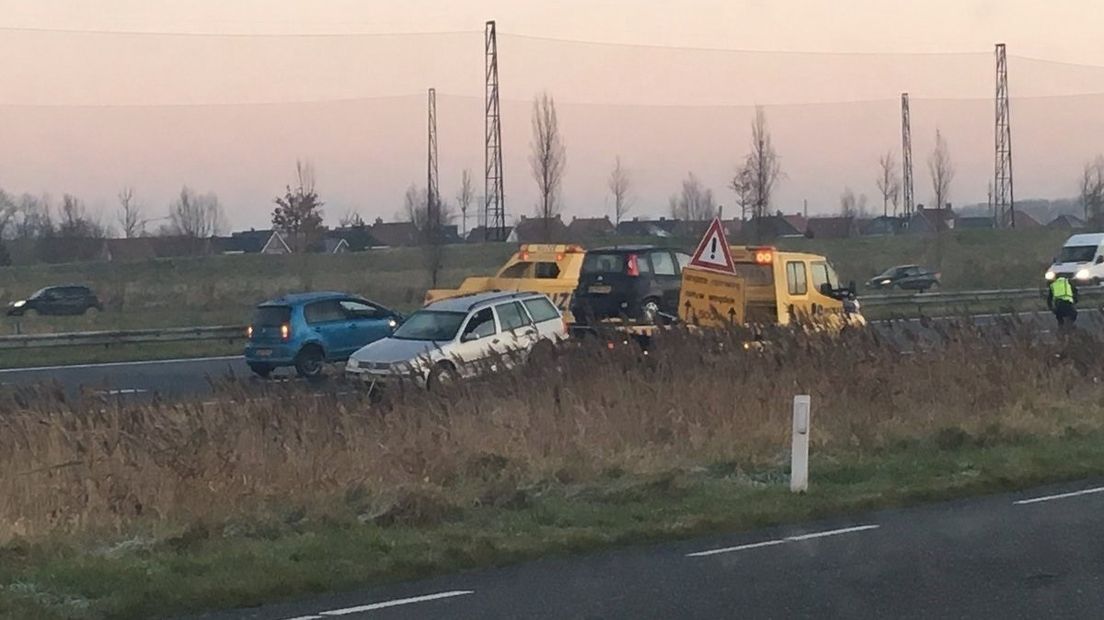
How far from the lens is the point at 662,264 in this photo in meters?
29.1

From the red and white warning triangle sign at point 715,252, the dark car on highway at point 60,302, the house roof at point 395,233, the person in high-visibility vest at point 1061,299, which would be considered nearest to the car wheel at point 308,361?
the red and white warning triangle sign at point 715,252

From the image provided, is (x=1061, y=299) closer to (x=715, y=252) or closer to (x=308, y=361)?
(x=715, y=252)

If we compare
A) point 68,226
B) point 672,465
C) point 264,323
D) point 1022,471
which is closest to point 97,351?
point 264,323

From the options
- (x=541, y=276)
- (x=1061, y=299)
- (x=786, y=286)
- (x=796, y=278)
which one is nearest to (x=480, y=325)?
(x=786, y=286)

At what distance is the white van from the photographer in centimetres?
4906

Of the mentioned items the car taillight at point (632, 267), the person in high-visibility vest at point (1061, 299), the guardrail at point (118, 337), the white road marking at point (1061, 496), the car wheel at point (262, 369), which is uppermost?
the car taillight at point (632, 267)

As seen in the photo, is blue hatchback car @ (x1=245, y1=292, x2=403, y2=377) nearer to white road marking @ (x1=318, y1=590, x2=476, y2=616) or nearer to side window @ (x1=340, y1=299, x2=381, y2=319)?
side window @ (x1=340, y1=299, x2=381, y2=319)

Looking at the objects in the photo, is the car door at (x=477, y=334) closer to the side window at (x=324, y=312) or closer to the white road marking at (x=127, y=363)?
the side window at (x=324, y=312)

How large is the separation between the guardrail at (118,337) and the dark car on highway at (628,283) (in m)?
10.3

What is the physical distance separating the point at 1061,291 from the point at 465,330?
13075 mm

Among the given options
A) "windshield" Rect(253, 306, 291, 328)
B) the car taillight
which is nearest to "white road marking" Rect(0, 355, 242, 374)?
"windshield" Rect(253, 306, 291, 328)

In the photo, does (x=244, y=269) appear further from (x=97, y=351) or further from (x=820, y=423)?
(x=820, y=423)

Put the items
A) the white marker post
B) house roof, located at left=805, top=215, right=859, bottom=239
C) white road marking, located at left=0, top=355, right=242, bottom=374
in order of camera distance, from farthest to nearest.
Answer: house roof, located at left=805, top=215, right=859, bottom=239
white road marking, located at left=0, top=355, right=242, bottom=374
the white marker post

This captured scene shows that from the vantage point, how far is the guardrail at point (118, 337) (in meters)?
33.5
